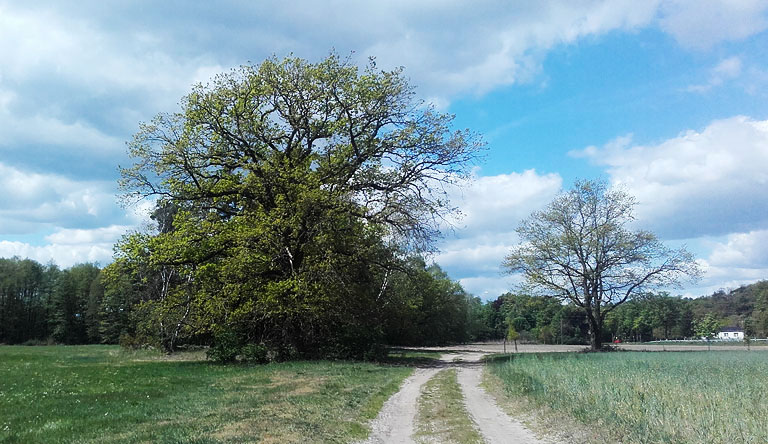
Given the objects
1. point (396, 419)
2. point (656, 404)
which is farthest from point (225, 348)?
point (656, 404)

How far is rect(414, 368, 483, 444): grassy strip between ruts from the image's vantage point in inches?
399

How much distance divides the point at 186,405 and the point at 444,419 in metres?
6.20

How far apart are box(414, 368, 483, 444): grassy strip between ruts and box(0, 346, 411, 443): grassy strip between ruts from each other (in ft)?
3.97

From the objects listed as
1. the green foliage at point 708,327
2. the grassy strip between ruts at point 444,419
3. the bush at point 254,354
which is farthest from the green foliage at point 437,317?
the green foliage at point 708,327

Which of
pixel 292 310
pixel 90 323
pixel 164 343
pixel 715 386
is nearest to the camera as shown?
pixel 715 386

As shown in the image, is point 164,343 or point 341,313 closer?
point 341,313

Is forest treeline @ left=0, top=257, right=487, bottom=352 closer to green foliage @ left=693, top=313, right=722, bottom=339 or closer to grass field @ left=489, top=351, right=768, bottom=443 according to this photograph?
green foliage @ left=693, top=313, right=722, bottom=339

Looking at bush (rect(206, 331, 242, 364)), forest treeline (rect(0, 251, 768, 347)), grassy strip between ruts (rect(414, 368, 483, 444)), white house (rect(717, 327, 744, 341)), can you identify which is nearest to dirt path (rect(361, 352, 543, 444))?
grassy strip between ruts (rect(414, 368, 483, 444))

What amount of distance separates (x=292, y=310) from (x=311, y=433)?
16.5 meters

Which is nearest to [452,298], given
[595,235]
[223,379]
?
[595,235]

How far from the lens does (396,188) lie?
29.8m

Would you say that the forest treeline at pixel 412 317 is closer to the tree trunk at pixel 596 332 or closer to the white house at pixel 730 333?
the tree trunk at pixel 596 332

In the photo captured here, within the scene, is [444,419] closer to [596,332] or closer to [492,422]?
[492,422]

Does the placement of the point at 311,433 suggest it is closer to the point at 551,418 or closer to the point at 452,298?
the point at 551,418
